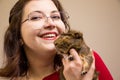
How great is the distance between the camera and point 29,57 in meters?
1.25

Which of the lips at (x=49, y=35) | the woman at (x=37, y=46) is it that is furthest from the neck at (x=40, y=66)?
the lips at (x=49, y=35)

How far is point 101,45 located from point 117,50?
0.13 meters

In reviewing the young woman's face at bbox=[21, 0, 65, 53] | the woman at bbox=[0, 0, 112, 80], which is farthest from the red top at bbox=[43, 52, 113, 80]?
the young woman's face at bbox=[21, 0, 65, 53]

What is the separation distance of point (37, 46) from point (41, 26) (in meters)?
0.10

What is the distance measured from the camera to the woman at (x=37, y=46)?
1.05m

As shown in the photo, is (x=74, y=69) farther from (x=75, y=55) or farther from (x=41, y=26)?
(x=41, y=26)

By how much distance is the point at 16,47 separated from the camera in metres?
1.28

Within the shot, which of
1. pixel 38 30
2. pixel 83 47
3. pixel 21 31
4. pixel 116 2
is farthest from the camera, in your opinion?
pixel 116 2

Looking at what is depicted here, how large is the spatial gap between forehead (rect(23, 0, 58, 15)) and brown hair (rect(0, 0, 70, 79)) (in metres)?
0.05

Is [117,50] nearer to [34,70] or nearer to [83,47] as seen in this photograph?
[34,70]

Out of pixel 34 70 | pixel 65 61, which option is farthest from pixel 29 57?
pixel 65 61

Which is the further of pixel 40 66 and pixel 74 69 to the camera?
pixel 40 66

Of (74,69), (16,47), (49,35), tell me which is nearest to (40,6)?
(49,35)

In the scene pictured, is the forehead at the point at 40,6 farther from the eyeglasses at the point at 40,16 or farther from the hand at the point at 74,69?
the hand at the point at 74,69
